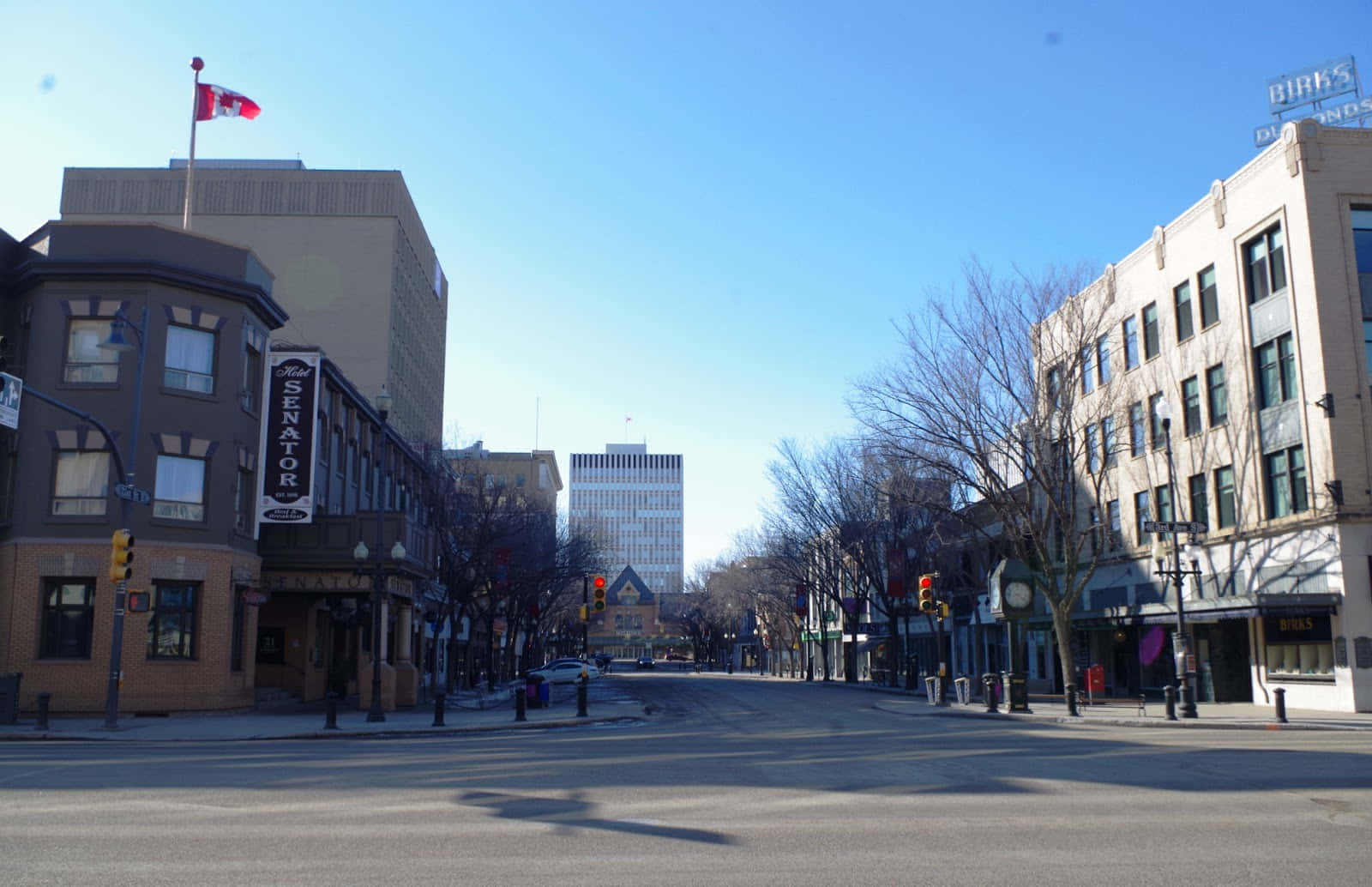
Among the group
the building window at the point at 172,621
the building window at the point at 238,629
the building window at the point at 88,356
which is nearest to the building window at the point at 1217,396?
the building window at the point at 238,629

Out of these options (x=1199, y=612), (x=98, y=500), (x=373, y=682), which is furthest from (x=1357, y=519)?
(x=98, y=500)

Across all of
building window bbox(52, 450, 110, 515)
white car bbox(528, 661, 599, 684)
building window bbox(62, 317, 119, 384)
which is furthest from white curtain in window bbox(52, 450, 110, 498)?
white car bbox(528, 661, 599, 684)

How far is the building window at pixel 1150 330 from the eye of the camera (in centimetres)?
4016

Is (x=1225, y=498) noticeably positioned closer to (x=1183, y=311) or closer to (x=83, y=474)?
(x=1183, y=311)

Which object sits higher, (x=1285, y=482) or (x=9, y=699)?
(x=1285, y=482)

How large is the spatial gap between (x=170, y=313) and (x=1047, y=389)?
25.5 meters

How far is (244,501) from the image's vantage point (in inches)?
1282

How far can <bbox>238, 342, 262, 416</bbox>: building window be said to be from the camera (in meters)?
31.9

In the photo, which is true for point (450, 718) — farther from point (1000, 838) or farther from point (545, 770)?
point (1000, 838)

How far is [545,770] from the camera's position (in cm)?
1575

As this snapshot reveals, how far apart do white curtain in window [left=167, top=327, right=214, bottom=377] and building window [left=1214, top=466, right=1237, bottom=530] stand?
101 ft

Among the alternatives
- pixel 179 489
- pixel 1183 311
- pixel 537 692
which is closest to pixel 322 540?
pixel 179 489

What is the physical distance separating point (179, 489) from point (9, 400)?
9.43 meters

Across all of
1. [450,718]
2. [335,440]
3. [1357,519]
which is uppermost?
[335,440]
